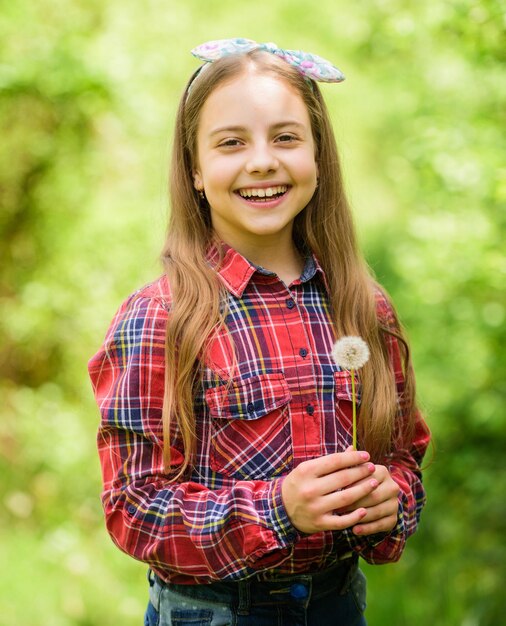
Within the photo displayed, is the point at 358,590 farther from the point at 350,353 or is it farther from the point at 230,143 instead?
the point at 230,143

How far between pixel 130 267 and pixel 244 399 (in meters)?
3.23

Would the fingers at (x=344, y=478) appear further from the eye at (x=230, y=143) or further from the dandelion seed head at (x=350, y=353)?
the eye at (x=230, y=143)

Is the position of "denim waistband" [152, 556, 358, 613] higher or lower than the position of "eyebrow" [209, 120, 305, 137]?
lower

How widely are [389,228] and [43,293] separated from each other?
397 cm

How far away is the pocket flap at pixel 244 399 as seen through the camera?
1.83 m

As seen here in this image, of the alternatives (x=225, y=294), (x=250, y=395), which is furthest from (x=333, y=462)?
(x=225, y=294)

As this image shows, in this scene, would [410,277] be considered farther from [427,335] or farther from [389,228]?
[389,228]

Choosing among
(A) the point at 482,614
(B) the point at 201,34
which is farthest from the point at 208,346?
(B) the point at 201,34

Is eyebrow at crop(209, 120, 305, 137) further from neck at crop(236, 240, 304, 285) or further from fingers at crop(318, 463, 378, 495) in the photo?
fingers at crop(318, 463, 378, 495)

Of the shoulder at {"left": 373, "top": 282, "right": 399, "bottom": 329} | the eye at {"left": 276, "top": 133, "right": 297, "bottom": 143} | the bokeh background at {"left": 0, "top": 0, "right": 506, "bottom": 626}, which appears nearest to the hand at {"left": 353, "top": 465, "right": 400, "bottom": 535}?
the shoulder at {"left": 373, "top": 282, "right": 399, "bottom": 329}

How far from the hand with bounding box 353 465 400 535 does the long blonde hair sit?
206 millimetres

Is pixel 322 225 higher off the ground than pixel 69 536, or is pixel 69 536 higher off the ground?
pixel 322 225

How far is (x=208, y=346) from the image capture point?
1.86m

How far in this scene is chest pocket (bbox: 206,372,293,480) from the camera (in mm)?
1816
